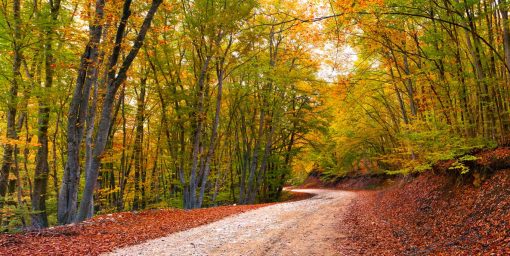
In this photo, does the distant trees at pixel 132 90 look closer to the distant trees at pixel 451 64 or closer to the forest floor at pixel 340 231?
the forest floor at pixel 340 231

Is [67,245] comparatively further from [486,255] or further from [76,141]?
[486,255]

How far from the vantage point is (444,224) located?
7406mm

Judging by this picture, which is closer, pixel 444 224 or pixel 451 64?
pixel 444 224

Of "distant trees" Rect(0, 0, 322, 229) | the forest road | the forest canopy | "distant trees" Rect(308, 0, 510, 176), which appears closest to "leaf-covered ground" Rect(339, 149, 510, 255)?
the forest road

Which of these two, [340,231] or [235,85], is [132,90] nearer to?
[235,85]

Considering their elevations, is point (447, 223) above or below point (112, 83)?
below

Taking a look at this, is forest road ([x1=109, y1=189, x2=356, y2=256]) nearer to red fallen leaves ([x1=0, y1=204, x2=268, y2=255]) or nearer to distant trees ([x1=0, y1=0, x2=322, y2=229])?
red fallen leaves ([x1=0, y1=204, x2=268, y2=255])

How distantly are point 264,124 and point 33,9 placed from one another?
47.3 ft

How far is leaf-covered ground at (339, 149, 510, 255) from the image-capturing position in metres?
5.68

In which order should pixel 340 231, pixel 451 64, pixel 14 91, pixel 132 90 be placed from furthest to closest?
pixel 132 90 → pixel 14 91 → pixel 451 64 → pixel 340 231

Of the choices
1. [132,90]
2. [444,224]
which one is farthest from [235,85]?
[444,224]

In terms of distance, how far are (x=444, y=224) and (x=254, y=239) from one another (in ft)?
14.5

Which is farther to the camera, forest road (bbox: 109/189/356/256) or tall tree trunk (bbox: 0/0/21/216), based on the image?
tall tree trunk (bbox: 0/0/21/216)

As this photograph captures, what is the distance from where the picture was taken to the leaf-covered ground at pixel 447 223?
568 centimetres
